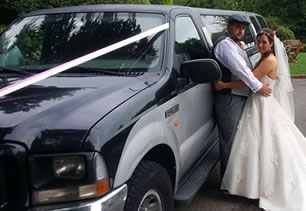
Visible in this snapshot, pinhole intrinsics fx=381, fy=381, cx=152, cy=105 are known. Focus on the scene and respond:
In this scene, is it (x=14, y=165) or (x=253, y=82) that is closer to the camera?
(x=14, y=165)

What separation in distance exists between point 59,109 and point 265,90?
2302mm

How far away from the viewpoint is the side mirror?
318 centimetres

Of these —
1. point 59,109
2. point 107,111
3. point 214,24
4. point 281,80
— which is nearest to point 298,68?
point 214,24

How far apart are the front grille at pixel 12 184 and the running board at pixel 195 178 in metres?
1.50

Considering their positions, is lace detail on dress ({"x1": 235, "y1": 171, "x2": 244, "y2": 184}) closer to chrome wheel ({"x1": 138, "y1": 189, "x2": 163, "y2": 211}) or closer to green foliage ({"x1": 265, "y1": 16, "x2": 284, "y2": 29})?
chrome wheel ({"x1": 138, "y1": 189, "x2": 163, "y2": 211})

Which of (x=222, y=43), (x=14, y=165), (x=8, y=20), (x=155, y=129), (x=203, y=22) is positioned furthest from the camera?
(x=8, y=20)

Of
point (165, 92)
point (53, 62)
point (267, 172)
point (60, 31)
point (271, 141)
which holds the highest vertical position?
point (60, 31)

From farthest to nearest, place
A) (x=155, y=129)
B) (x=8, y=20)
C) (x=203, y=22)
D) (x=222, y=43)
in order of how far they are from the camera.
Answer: (x=8, y=20) < (x=203, y=22) < (x=222, y=43) < (x=155, y=129)

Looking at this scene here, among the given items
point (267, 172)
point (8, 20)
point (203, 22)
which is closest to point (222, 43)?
point (203, 22)

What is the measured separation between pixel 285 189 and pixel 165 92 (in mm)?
1713

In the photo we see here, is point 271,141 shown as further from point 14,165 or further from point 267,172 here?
point 14,165

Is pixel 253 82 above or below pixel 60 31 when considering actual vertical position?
below

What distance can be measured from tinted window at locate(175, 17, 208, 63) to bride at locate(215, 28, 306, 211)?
0.43m

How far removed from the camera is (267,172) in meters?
3.80
